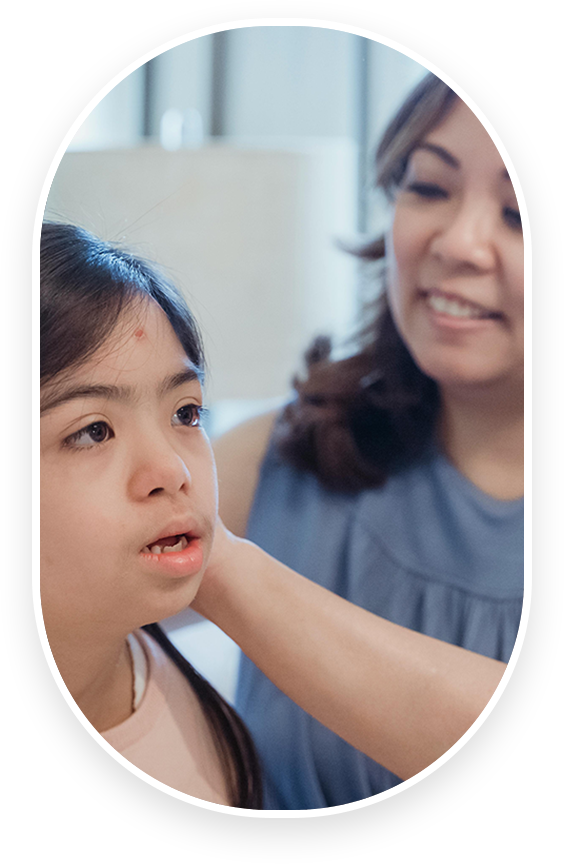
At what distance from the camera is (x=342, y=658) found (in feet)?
2.68

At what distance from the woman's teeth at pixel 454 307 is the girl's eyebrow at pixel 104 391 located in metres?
0.24

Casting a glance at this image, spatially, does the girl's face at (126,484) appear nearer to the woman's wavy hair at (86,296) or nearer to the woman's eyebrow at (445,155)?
the woman's wavy hair at (86,296)

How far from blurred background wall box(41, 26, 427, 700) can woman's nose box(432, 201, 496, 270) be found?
0.20ft

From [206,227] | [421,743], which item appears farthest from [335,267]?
[421,743]

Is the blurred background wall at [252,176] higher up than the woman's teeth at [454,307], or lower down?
higher up

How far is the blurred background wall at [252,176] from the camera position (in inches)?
31.0

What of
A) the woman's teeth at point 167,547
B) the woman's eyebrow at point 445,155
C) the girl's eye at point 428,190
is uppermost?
the woman's eyebrow at point 445,155

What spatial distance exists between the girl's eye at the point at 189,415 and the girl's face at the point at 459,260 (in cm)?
21

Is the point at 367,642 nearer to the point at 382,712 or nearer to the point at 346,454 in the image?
the point at 382,712

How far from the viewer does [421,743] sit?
2.70ft

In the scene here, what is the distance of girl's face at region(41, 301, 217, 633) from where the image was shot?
744mm

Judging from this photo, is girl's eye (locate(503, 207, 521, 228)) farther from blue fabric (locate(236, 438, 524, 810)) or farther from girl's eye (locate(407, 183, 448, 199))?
blue fabric (locate(236, 438, 524, 810))

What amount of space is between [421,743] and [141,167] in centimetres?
59

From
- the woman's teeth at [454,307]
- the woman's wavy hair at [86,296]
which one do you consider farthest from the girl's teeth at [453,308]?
the woman's wavy hair at [86,296]
